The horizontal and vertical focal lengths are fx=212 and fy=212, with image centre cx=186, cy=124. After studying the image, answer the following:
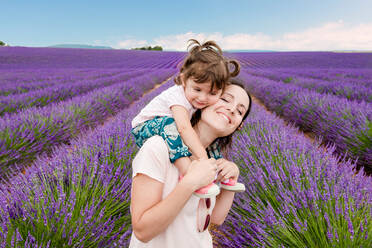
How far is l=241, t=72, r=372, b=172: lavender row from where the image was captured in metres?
2.64

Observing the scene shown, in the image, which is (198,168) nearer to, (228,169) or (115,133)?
(228,169)

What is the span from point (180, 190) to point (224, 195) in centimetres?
36

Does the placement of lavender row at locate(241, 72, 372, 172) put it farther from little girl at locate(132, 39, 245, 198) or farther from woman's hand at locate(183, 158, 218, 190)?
woman's hand at locate(183, 158, 218, 190)

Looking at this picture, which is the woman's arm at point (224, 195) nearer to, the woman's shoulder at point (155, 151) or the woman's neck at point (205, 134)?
the woman's neck at point (205, 134)

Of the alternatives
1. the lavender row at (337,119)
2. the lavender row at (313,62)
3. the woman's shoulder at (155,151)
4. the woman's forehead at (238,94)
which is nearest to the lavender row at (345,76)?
the lavender row at (337,119)

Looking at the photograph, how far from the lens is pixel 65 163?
5.26 feet

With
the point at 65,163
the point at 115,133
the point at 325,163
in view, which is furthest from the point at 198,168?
the point at 115,133

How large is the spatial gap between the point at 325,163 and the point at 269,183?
481 millimetres

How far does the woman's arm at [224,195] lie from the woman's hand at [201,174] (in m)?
0.14

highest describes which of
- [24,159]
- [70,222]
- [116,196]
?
[70,222]

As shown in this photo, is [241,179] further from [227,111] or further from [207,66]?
[207,66]

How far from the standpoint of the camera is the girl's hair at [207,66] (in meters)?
0.94

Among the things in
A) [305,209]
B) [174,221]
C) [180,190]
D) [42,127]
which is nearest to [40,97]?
[42,127]

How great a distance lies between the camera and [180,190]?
68cm
